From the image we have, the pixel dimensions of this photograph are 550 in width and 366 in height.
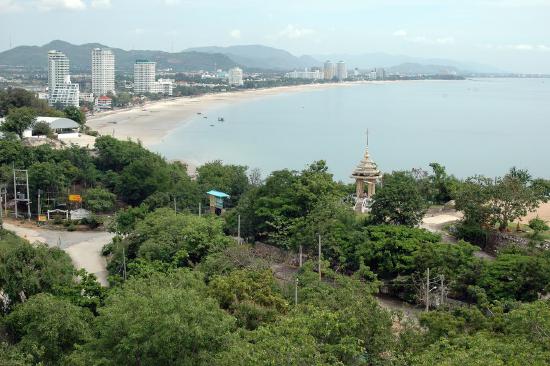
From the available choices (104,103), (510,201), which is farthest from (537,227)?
(104,103)

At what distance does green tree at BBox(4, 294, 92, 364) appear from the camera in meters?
8.90

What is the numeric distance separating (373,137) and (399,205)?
31895mm

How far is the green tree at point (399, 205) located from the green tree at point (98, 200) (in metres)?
9.57

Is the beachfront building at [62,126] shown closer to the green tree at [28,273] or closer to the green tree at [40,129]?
the green tree at [40,129]

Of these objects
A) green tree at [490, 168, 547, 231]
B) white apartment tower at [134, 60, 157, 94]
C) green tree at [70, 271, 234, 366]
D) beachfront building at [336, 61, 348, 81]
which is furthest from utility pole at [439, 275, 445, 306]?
beachfront building at [336, 61, 348, 81]

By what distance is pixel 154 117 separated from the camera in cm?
5894

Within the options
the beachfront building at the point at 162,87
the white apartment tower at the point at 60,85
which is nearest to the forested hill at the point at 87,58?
the beachfront building at the point at 162,87

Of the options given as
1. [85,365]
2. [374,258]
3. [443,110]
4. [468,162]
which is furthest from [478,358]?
[443,110]

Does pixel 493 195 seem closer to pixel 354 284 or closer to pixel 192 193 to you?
pixel 354 284

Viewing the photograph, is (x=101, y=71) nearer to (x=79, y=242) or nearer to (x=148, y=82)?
(x=148, y=82)

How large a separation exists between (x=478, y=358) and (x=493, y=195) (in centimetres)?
859

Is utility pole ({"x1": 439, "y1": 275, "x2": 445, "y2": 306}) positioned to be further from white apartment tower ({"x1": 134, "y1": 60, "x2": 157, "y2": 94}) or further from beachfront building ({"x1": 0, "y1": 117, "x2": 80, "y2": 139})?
white apartment tower ({"x1": 134, "y1": 60, "x2": 157, "y2": 94})

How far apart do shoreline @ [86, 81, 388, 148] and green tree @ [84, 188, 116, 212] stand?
19577 millimetres

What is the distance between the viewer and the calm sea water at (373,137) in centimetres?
3653
